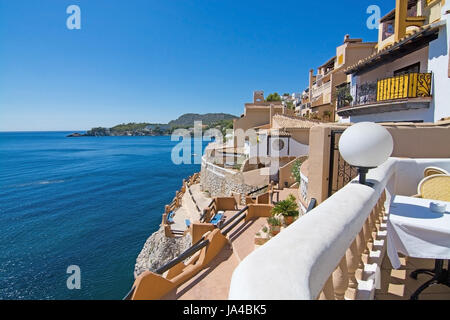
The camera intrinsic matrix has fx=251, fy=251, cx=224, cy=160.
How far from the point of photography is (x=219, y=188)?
2800cm

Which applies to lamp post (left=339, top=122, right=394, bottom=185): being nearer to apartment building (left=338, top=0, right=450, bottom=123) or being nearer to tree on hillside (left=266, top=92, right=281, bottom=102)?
apartment building (left=338, top=0, right=450, bottom=123)

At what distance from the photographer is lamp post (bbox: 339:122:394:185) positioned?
2.92m

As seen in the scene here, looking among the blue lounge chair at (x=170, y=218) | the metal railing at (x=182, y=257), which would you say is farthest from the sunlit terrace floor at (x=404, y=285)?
the blue lounge chair at (x=170, y=218)

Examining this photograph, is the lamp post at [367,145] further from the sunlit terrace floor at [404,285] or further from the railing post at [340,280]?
the sunlit terrace floor at [404,285]

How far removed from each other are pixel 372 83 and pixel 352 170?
9.14 metres

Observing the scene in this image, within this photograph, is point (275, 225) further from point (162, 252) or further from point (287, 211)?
point (162, 252)

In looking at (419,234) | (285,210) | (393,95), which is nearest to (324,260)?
(419,234)

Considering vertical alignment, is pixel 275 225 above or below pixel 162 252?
above

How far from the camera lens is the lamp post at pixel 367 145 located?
9.59ft

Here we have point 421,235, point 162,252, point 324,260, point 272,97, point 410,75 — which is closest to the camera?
point 324,260

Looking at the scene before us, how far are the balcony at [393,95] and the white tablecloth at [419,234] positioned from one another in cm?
922

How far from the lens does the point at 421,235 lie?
2.83 meters

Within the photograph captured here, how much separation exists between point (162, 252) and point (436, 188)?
16919 millimetres

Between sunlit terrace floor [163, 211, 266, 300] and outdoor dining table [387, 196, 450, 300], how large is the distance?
3342 mm
